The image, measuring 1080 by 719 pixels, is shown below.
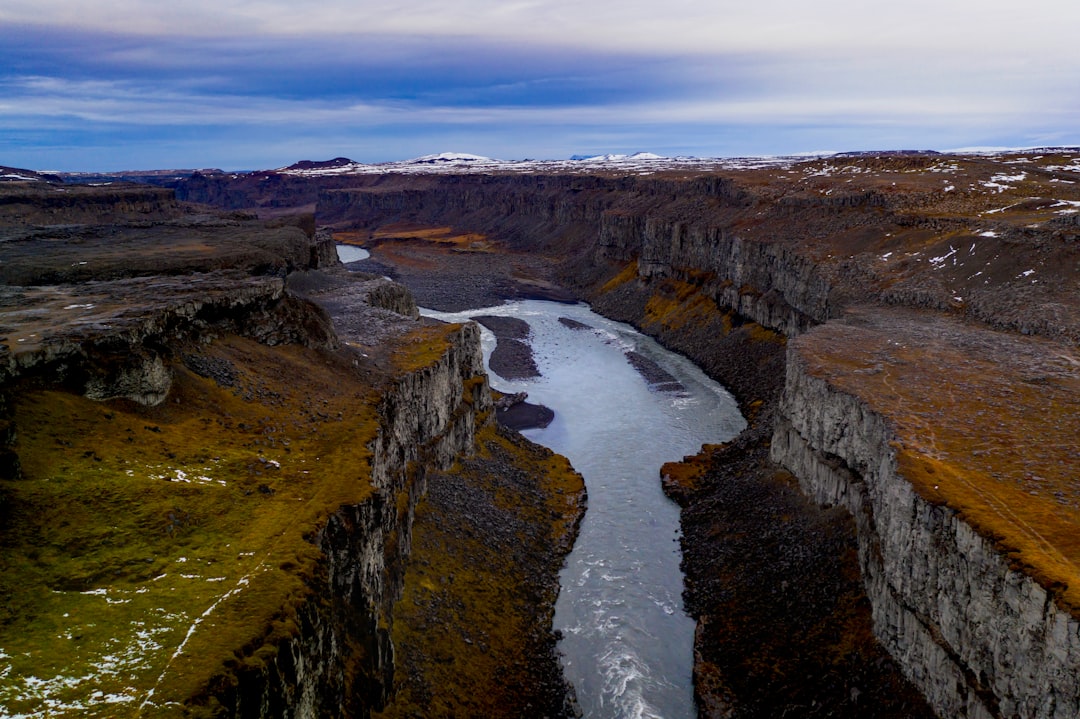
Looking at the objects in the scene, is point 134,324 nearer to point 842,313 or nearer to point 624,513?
point 624,513

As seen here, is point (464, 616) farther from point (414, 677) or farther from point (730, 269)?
point (730, 269)

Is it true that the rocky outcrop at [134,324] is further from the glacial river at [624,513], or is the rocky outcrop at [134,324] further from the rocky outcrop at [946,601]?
the rocky outcrop at [946,601]

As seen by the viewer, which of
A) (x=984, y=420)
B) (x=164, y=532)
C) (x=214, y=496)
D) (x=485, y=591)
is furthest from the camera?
(x=485, y=591)

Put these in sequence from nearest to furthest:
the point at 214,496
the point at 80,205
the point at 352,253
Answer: the point at 214,496 < the point at 80,205 < the point at 352,253

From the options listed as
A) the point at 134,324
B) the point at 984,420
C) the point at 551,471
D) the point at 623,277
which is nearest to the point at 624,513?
the point at 551,471

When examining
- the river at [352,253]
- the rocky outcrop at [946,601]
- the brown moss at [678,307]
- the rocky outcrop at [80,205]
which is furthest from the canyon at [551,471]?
the river at [352,253]

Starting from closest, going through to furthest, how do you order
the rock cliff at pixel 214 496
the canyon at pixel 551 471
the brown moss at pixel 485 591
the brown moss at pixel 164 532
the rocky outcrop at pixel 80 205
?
the brown moss at pixel 164 532, the rock cliff at pixel 214 496, the canyon at pixel 551 471, the brown moss at pixel 485 591, the rocky outcrop at pixel 80 205

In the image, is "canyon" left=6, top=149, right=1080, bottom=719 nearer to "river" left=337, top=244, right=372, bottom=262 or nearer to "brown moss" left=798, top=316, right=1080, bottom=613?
"brown moss" left=798, top=316, right=1080, bottom=613

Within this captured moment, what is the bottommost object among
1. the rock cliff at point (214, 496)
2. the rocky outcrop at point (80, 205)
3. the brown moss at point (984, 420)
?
the brown moss at point (984, 420)
